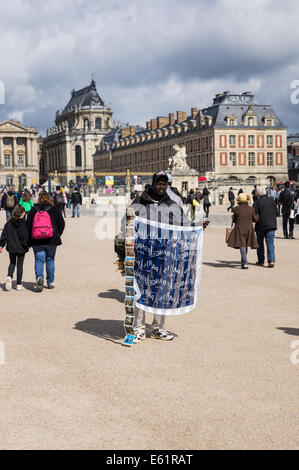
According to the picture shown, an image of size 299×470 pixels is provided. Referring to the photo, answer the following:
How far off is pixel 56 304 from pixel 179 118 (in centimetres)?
7462

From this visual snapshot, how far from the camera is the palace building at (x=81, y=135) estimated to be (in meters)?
128

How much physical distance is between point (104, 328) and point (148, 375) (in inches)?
72.3

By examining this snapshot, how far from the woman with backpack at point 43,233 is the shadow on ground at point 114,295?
0.93 m

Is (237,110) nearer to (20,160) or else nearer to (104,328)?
(20,160)

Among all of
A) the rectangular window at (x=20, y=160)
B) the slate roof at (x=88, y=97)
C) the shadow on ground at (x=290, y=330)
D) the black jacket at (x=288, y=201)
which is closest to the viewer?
the shadow on ground at (x=290, y=330)

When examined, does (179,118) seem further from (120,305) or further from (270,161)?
(120,305)

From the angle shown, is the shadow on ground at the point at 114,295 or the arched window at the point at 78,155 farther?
the arched window at the point at 78,155

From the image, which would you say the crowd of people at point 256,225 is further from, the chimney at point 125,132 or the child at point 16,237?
the chimney at point 125,132

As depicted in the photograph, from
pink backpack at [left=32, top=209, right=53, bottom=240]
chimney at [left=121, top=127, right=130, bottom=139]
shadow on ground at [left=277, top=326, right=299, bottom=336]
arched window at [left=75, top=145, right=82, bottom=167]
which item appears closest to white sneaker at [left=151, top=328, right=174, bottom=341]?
shadow on ground at [left=277, top=326, right=299, bottom=336]

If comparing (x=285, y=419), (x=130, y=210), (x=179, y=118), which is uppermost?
(x=179, y=118)

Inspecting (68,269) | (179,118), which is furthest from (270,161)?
(68,269)

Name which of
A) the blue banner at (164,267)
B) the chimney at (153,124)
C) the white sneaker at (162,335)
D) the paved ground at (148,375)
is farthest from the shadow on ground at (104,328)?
the chimney at (153,124)

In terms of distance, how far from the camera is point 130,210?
6.16m

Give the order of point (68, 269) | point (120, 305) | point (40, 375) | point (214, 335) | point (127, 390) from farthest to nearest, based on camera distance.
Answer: point (68, 269) → point (120, 305) → point (214, 335) → point (40, 375) → point (127, 390)
